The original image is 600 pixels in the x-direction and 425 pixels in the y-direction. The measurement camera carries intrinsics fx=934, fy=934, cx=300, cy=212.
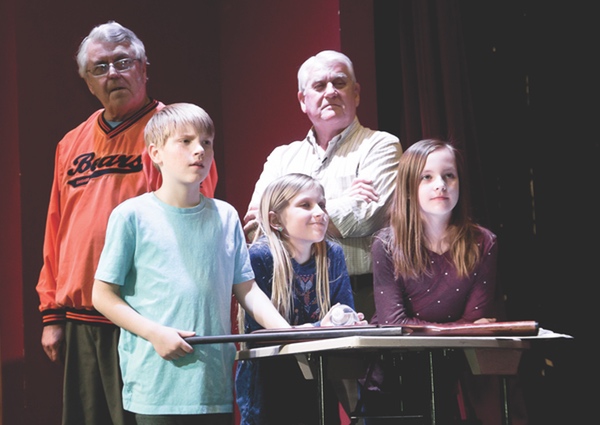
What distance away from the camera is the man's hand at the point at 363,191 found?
3.15 meters

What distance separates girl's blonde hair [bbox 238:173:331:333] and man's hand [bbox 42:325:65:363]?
0.73 metres

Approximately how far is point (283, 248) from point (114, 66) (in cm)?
99

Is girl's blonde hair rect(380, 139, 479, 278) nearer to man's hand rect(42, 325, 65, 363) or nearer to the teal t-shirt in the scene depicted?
the teal t-shirt

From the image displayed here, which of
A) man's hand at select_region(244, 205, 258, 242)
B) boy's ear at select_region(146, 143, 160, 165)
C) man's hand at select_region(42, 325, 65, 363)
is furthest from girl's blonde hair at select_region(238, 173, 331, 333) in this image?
man's hand at select_region(42, 325, 65, 363)

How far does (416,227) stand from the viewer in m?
2.96

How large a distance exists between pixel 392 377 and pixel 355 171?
76cm

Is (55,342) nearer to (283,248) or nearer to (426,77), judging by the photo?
(283,248)

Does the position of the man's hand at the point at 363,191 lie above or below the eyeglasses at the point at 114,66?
below

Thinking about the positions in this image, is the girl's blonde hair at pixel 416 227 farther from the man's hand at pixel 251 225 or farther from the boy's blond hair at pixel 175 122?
the boy's blond hair at pixel 175 122

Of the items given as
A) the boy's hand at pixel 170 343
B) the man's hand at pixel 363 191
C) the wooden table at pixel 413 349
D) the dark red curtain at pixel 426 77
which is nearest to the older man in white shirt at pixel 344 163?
the man's hand at pixel 363 191

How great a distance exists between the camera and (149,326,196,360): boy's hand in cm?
235

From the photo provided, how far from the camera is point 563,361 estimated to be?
3.41m

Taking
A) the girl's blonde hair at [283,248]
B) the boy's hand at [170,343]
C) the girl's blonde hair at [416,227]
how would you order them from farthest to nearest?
the girl's blonde hair at [416,227] → the girl's blonde hair at [283,248] → the boy's hand at [170,343]

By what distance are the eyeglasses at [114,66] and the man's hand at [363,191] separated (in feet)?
2.98
